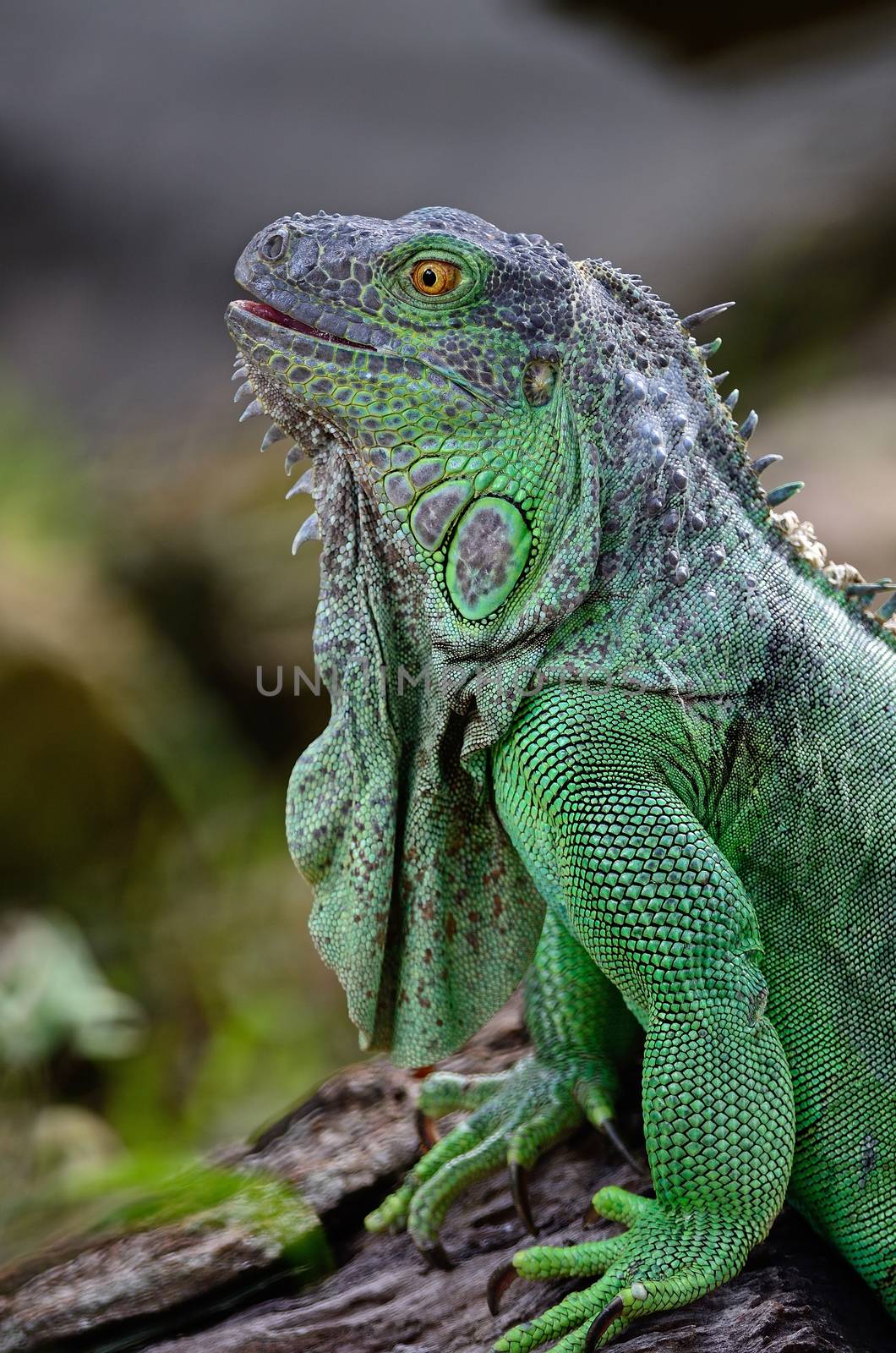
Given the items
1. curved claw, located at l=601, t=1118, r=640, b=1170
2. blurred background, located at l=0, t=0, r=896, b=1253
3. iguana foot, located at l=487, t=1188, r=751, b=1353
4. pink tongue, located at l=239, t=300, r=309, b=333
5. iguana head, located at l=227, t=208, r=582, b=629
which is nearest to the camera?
iguana foot, located at l=487, t=1188, r=751, b=1353

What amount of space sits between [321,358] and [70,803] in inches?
208

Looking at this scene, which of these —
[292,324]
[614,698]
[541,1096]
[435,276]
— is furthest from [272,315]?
[541,1096]

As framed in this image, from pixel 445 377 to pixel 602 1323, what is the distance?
196 centimetres

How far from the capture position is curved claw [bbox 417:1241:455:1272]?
9.96 ft

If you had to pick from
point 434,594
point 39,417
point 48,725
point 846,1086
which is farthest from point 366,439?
point 39,417

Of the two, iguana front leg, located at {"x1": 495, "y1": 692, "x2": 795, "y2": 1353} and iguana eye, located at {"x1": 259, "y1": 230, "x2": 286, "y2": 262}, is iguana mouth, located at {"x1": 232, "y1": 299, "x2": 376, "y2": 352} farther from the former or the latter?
iguana front leg, located at {"x1": 495, "y1": 692, "x2": 795, "y2": 1353}

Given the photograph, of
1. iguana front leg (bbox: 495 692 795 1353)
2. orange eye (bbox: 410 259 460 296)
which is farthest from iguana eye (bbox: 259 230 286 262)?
iguana front leg (bbox: 495 692 795 1353)

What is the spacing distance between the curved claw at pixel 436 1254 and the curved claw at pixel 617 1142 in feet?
1.67

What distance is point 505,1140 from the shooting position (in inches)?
123

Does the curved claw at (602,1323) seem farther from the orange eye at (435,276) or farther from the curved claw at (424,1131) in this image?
the orange eye at (435,276)

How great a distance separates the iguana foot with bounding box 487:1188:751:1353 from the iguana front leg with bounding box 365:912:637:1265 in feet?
1.56

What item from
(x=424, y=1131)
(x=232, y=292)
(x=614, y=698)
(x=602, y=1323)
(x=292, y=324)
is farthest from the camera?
(x=232, y=292)

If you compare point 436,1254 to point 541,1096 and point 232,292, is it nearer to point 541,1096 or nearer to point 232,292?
point 541,1096

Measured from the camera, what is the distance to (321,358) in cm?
265
